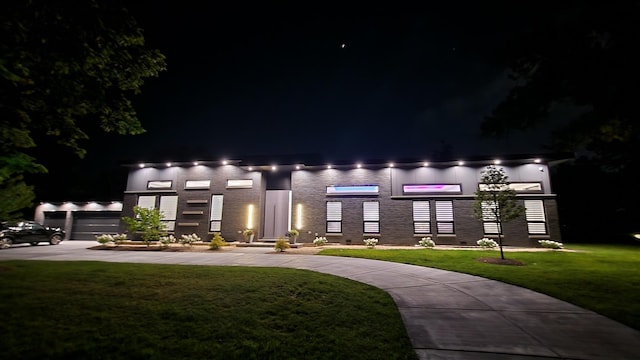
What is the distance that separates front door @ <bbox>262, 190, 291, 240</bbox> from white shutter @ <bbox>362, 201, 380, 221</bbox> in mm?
5118

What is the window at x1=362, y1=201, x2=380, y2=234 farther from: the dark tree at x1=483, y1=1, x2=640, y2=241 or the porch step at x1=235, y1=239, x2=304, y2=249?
the dark tree at x1=483, y1=1, x2=640, y2=241

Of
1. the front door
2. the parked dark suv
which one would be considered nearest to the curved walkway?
the front door

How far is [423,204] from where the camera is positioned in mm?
16375

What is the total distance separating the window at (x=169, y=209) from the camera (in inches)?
722

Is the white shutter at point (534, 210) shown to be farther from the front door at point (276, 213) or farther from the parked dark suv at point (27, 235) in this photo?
the parked dark suv at point (27, 235)

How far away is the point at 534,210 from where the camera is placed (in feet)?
49.8

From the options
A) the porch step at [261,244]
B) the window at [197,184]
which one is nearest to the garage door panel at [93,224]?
the window at [197,184]

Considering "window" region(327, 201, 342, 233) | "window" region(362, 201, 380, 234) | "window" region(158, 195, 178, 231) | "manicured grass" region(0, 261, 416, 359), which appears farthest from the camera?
"window" region(158, 195, 178, 231)

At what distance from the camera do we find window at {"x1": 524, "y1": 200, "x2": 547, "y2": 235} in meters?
15.0

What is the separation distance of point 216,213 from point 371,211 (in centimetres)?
1058

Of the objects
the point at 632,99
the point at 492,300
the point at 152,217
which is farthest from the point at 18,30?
the point at 152,217

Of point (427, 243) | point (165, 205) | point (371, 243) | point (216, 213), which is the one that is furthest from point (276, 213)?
point (427, 243)

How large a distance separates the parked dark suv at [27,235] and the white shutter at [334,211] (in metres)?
18.2

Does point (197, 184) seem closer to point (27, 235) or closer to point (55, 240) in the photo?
point (55, 240)
